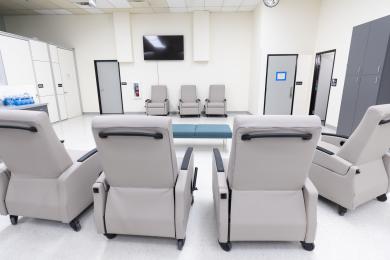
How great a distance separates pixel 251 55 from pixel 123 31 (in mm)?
4100

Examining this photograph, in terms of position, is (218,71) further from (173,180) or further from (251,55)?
(173,180)

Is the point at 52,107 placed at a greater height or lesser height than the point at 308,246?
greater

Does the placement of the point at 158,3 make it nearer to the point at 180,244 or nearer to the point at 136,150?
the point at 136,150

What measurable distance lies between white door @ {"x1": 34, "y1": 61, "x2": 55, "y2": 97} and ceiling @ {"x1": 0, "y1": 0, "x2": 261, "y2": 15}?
1640 mm

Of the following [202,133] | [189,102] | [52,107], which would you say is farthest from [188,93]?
[52,107]

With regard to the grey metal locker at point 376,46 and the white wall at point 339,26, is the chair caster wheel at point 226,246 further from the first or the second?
the white wall at point 339,26

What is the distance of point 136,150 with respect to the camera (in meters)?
1.31

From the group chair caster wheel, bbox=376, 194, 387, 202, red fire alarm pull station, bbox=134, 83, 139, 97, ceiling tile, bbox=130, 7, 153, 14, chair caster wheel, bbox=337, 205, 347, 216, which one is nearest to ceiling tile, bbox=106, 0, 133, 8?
ceiling tile, bbox=130, 7, 153, 14

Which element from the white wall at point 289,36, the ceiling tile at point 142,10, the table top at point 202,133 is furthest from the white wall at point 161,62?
the table top at point 202,133

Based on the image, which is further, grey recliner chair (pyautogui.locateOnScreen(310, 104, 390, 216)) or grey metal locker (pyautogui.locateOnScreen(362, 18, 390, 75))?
grey metal locker (pyautogui.locateOnScreen(362, 18, 390, 75))

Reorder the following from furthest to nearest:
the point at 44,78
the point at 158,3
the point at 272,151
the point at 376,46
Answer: the point at 158,3 → the point at 44,78 → the point at 376,46 → the point at 272,151

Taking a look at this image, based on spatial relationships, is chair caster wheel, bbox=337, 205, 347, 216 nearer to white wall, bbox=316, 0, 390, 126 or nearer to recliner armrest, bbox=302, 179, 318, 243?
recliner armrest, bbox=302, 179, 318, 243

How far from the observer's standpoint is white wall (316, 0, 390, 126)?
380cm

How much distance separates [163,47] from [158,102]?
5.75 ft
